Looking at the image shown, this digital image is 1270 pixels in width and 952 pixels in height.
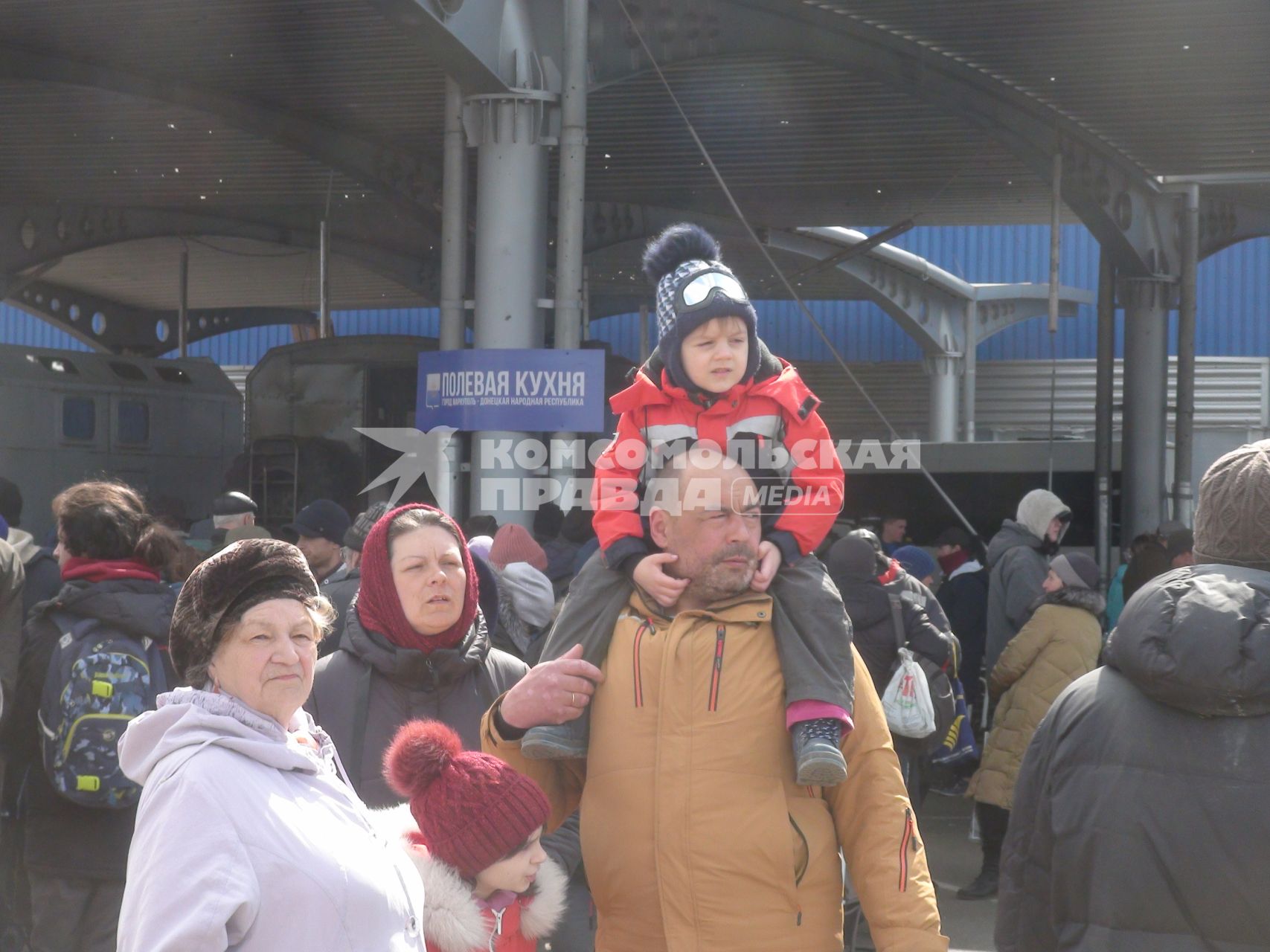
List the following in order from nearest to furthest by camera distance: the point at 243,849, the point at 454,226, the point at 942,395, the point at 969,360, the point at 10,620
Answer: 1. the point at 243,849
2. the point at 10,620
3. the point at 454,226
4. the point at 969,360
5. the point at 942,395

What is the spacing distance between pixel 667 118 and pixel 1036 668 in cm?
1080

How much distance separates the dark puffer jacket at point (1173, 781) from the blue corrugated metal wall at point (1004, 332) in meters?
25.4

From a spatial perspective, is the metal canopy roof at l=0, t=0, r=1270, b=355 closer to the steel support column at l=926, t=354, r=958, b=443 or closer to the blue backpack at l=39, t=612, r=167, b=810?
the steel support column at l=926, t=354, r=958, b=443

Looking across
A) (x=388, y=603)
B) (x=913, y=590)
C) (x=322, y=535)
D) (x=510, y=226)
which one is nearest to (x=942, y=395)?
(x=510, y=226)

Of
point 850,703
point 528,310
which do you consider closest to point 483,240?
point 528,310

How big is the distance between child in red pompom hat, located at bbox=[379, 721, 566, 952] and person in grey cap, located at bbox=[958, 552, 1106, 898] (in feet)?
17.2

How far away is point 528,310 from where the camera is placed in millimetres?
10828

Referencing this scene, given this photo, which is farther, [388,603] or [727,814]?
[388,603]

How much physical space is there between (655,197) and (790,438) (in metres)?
17.6

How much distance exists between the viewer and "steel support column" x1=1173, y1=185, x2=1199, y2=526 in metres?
14.8

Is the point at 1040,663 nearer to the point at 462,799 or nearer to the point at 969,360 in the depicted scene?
the point at 462,799

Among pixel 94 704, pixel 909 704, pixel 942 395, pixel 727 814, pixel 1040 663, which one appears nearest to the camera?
pixel 727 814

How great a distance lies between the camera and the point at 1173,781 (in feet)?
8.71

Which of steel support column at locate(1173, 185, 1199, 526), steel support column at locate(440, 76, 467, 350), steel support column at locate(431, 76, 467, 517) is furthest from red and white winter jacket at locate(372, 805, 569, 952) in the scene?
steel support column at locate(1173, 185, 1199, 526)
